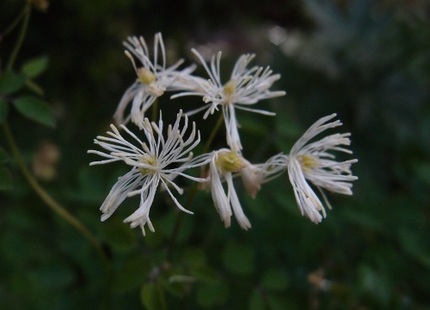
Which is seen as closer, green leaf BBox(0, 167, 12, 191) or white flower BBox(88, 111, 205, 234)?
white flower BBox(88, 111, 205, 234)

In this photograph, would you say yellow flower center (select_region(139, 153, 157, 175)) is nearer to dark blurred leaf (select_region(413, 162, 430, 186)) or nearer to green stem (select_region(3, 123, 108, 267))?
green stem (select_region(3, 123, 108, 267))

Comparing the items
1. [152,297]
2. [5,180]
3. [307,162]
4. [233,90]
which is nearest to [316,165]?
[307,162]

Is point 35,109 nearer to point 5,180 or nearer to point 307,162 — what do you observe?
point 5,180

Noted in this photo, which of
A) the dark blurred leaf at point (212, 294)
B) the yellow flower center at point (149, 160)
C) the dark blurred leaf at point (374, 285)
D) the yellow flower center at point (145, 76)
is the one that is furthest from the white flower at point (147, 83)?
the dark blurred leaf at point (374, 285)

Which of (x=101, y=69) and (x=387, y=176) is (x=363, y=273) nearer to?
Result: (x=387, y=176)

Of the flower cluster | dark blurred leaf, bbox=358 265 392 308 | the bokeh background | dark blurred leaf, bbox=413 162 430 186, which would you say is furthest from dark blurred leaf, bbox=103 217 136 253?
dark blurred leaf, bbox=413 162 430 186

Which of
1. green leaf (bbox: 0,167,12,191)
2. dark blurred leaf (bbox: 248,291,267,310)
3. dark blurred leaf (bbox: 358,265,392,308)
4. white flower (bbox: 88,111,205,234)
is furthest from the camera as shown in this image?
dark blurred leaf (bbox: 358,265,392,308)

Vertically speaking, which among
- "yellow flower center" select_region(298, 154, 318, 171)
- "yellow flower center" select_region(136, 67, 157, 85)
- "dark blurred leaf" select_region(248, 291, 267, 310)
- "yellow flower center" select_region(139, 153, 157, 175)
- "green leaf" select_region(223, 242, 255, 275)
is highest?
"yellow flower center" select_region(136, 67, 157, 85)
